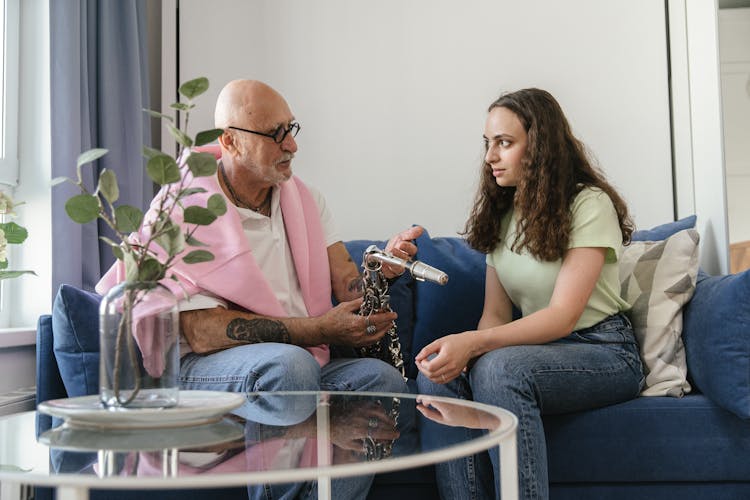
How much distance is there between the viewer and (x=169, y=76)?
2.79 m

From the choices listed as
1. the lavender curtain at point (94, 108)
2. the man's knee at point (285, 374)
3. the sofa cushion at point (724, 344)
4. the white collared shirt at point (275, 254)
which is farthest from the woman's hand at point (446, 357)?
the lavender curtain at point (94, 108)

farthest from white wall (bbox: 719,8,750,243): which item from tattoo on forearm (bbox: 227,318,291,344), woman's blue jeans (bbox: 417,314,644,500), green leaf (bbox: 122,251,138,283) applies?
green leaf (bbox: 122,251,138,283)

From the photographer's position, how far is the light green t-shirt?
1757 mm

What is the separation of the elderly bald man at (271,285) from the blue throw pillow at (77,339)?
7.6 inches

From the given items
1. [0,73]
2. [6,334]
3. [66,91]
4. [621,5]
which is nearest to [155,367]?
[6,334]

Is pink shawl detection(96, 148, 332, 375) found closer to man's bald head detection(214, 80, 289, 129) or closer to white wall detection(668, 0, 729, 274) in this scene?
man's bald head detection(214, 80, 289, 129)

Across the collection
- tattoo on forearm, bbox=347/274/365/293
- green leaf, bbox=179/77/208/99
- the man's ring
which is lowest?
the man's ring

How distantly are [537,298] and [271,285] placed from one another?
64 centimetres

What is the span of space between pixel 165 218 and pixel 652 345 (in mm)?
1279

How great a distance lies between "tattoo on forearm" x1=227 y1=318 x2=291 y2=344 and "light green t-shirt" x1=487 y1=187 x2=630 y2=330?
554 millimetres

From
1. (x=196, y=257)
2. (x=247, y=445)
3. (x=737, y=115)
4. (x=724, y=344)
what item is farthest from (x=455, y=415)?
(x=737, y=115)

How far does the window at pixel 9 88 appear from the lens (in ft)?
7.27

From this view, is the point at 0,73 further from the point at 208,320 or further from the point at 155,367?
the point at 155,367

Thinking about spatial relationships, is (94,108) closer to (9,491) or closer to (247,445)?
(9,491)
